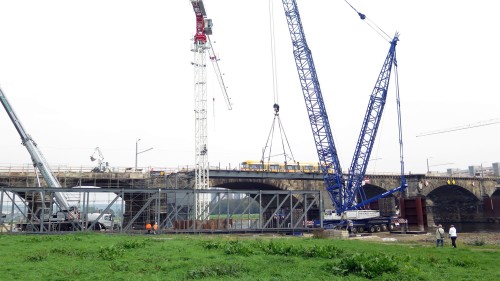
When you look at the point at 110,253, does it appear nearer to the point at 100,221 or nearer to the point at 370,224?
the point at 100,221

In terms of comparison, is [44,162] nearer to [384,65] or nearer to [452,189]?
[384,65]

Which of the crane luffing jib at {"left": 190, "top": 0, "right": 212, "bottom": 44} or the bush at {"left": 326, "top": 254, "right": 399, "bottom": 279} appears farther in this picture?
the crane luffing jib at {"left": 190, "top": 0, "right": 212, "bottom": 44}

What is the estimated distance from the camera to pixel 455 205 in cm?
11719

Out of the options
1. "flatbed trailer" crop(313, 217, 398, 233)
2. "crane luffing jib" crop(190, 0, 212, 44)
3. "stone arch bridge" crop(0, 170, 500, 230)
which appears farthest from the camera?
"crane luffing jib" crop(190, 0, 212, 44)

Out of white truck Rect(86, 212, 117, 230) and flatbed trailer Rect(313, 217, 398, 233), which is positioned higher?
white truck Rect(86, 212, 117, 230)

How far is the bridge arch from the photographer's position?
111 meters

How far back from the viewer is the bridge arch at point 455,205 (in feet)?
364

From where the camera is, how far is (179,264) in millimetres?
17531

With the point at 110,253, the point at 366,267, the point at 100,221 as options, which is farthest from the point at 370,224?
the point at 110,253

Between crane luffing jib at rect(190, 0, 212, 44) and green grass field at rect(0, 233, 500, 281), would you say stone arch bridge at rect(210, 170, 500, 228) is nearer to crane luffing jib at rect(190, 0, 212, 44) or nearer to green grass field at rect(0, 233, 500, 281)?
crane luffing jib at rect(190, 0, 212, 44)

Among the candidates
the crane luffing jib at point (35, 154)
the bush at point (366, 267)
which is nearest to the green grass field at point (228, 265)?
the bush at point (366, 267)

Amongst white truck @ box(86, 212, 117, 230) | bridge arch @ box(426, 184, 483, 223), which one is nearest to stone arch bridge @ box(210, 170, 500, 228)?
bridge arch @ box(426, 184, 483, 223)

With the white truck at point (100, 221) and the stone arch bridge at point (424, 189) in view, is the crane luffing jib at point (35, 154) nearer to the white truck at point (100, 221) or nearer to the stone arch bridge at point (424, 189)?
the white truck at point (100, 221)

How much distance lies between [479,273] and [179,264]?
12320 millimetres
